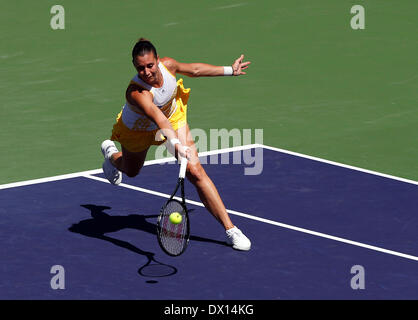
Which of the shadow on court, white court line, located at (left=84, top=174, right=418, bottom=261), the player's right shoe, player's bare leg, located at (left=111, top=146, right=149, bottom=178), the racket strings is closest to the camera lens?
the racket strings

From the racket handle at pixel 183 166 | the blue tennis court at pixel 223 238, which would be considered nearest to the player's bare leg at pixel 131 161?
the blue tennis court at pixel 223 238

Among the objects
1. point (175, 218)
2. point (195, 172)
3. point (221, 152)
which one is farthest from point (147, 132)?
point (221, 152)

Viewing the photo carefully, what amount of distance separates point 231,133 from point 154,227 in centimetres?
414

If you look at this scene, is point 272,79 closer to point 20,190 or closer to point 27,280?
point 20,190

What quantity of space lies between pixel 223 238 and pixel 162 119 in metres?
1.80

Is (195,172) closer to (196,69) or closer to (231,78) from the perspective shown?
(196,69)

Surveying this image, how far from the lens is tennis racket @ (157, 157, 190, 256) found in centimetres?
1145

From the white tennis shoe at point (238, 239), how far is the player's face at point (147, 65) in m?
1.89

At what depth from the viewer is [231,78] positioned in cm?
2009

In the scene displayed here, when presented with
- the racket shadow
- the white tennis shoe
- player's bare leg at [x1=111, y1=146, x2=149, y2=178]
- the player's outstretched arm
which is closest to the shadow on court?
the racket shadow

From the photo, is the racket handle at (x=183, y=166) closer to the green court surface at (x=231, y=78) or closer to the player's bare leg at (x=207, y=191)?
the player's bare leg at (x=207, y=191)

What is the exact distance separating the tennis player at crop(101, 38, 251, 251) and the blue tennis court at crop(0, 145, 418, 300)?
0.55 m

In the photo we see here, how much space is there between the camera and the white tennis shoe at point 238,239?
1250 cm

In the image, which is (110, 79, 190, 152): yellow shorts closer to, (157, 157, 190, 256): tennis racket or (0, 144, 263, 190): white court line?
(157, 157, 190, 256): tennis racket
